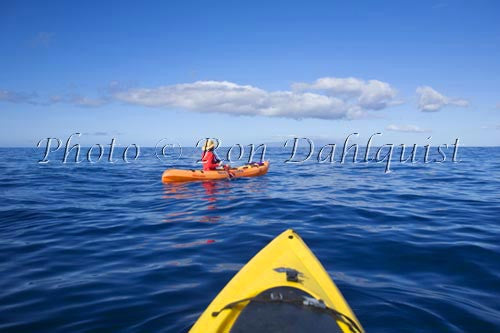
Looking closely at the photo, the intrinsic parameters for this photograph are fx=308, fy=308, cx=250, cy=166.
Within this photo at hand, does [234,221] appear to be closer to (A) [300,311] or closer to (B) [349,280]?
(B) [349,280]

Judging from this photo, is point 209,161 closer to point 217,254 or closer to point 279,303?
point 217,254

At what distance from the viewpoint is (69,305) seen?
179 inches

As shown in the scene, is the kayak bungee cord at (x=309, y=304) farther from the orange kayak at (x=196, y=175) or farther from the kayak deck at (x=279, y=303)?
Result: the orange kayak at (x=196, y=175)

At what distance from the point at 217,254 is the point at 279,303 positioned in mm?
3410

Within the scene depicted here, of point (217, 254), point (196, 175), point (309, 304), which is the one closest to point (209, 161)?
point (196, 175)

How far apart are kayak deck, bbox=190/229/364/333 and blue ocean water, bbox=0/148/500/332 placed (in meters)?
0.89

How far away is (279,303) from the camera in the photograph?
3221 millimetres

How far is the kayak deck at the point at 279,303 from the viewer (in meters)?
2.96

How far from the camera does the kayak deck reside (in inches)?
116

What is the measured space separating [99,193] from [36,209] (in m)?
3.94

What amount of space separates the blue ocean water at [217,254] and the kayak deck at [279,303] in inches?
35.2

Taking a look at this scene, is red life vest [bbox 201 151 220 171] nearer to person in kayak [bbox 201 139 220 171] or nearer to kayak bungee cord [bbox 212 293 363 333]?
person in kayak [bbox 201 139 220 171]

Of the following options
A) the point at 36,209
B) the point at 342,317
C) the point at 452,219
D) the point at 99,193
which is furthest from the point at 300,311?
the point at 99,193

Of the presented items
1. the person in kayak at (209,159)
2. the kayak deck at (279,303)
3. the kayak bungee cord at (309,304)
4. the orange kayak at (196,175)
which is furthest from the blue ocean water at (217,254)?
the person in kayak at (209,159)
